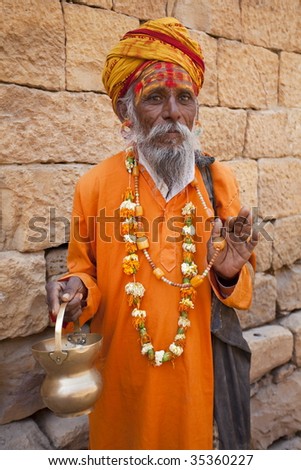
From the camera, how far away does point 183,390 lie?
180 centimetres

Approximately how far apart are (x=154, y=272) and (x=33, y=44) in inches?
54.0

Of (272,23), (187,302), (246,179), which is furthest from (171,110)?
(272,23)

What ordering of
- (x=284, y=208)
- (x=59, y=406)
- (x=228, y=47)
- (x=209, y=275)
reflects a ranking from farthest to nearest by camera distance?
(x=284, y=208)
(x=228, y=47)
(x=209, y=275)
(x=59, y=406)

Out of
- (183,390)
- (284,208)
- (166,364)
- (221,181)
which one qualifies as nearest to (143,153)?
Result: (221,181)

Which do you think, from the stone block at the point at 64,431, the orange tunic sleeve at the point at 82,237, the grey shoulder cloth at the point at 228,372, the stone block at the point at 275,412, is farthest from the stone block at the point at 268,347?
the orange tunic sleeve at the point at 82,237

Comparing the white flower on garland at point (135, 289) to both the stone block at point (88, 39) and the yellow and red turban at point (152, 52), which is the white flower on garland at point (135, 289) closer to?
the yellow and red turban at point (152, 52)

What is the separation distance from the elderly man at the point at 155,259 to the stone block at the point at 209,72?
0.97 metres

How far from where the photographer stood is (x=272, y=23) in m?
3.11

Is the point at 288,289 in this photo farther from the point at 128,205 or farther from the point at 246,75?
the point at 128,205

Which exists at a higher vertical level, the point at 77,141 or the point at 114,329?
the point at 77,141

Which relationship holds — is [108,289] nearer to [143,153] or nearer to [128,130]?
[143,153]

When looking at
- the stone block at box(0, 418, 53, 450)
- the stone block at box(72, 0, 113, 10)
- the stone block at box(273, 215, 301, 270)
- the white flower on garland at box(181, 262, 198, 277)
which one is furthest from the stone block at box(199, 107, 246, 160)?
the stone block at box(0, 418, 53, 450)

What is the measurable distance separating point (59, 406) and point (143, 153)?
3.52 feet

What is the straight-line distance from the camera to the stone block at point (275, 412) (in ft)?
10.00
